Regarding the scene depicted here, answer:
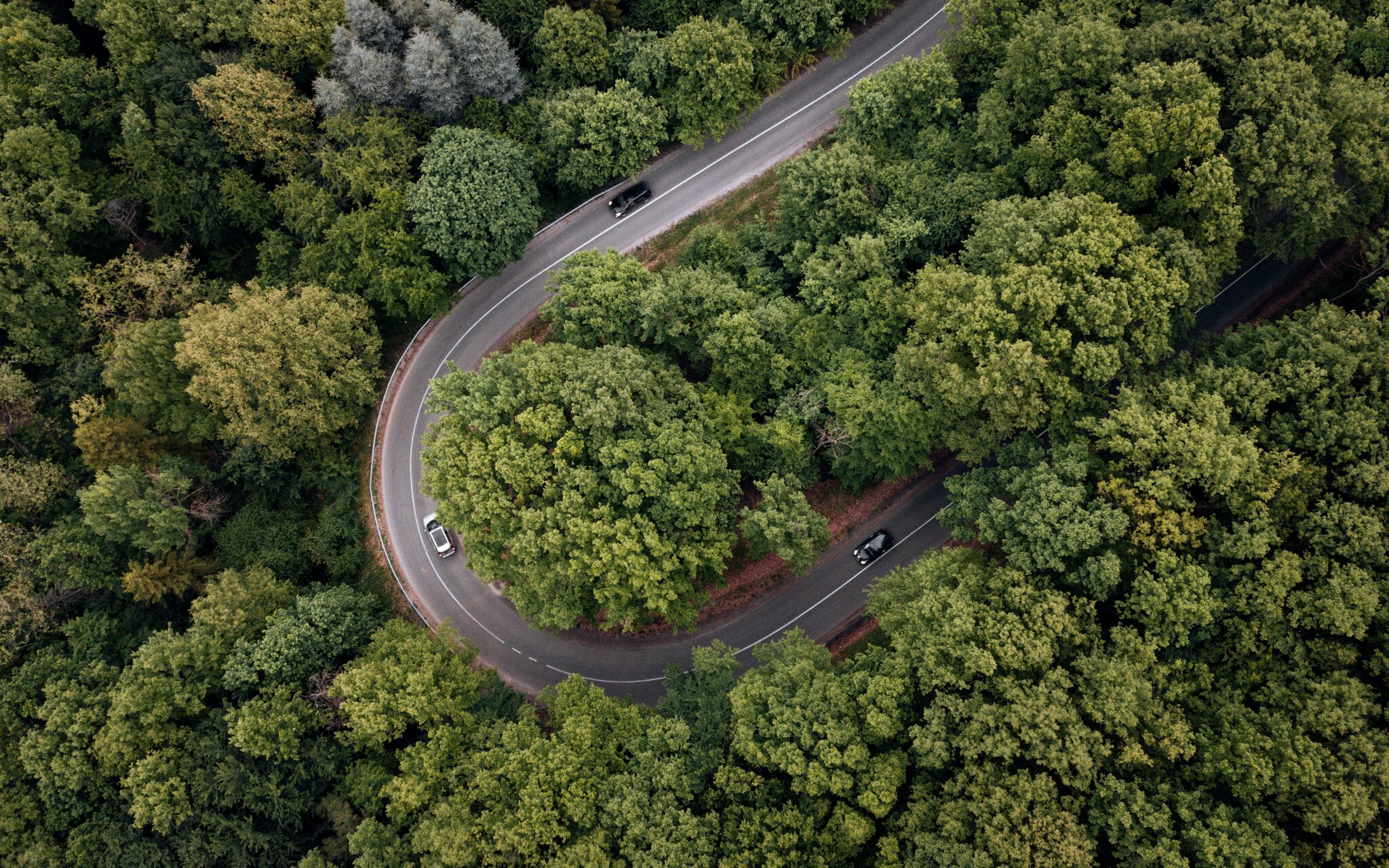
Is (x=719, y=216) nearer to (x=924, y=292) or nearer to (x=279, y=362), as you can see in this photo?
(x=924, y=292)

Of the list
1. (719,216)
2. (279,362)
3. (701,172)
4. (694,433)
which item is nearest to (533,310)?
(719,216)

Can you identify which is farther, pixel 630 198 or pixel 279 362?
pixel 630 198

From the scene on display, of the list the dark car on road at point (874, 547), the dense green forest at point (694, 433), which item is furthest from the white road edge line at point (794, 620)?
the dense green forest at point (694, 433)

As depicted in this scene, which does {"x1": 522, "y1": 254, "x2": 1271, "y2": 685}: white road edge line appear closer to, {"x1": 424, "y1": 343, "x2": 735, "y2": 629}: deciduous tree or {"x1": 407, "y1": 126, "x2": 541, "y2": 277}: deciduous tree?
{"x1": 424, "y1": 343, "x2": 735, "y2": 629}: deciduous tree

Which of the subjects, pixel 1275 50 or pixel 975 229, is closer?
pixel 1275 50

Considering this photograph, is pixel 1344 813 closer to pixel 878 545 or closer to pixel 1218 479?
pixel 1218 479

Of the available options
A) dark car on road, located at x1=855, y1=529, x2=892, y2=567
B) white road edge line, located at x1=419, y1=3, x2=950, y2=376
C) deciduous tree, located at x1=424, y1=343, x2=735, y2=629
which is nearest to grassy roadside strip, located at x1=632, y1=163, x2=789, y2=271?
white road edge line, located at x1=419, y1=3, x2=950, y2=376

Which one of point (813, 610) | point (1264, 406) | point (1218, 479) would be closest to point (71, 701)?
point (813, 610)
